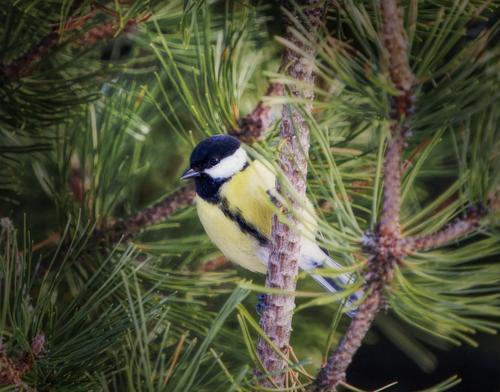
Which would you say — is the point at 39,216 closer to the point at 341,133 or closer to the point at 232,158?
the point at 232,158

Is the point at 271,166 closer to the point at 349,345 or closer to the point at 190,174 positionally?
the point at 349,345

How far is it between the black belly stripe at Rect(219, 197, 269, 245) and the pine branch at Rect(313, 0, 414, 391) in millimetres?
437

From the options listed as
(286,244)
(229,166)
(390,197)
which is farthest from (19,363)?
(229,166)

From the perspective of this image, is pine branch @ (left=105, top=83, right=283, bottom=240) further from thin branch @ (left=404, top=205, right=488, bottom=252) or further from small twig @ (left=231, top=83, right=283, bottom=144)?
thin branch @ (left=404, top=205, right=488, bottom=252)

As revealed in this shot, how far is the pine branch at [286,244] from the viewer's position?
605 mm

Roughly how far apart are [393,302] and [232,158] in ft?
1.70

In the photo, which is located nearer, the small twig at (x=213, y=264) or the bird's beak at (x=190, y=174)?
the bird's beak at (x=190, y=174)

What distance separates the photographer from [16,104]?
0.85m

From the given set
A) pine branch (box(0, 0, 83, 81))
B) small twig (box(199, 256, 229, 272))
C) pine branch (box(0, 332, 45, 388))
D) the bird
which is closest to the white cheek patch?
the bird

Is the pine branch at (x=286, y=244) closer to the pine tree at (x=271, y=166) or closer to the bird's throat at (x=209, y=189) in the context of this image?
the pine tree at (x=271, y=166)

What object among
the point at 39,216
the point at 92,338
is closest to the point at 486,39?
the point at 92,338

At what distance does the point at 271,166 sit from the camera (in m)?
0.52

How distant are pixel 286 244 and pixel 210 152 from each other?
355 mm

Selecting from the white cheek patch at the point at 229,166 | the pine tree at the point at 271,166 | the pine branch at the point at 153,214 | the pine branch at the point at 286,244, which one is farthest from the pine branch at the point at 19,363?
the white cheek patch at the point at 229,166
